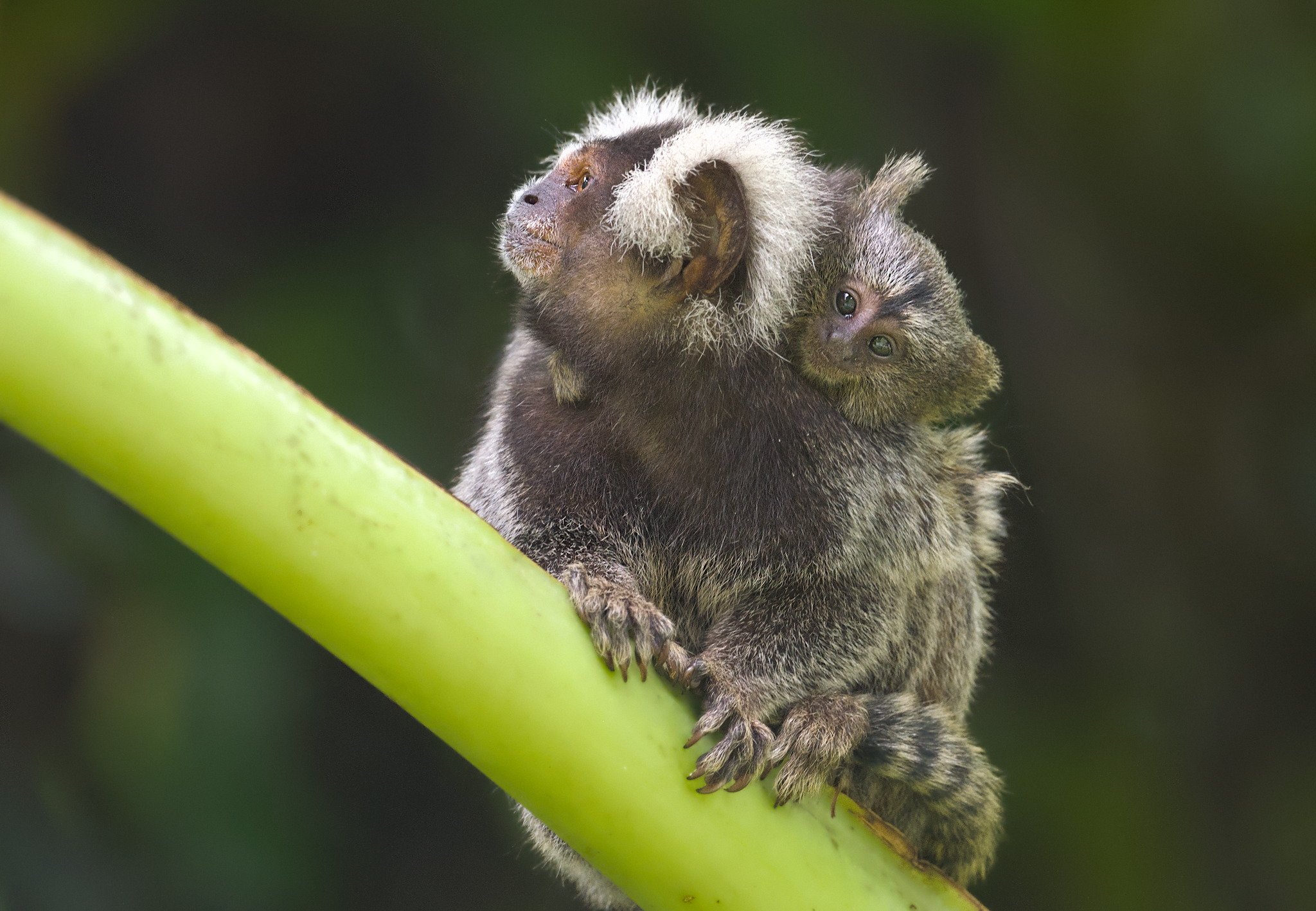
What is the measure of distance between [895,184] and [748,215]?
391 millimetres

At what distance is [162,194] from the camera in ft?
9.93

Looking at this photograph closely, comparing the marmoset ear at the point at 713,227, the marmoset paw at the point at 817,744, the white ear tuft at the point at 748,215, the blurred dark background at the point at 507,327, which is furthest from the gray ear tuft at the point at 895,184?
the blurred dark background at the point at 507,327

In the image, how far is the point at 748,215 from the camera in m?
1.74

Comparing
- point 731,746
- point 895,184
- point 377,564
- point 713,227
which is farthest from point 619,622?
point 895,184

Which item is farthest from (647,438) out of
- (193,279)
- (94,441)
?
(193,279)

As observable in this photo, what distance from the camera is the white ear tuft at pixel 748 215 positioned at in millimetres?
1726

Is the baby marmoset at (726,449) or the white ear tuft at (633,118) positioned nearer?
the baby marmoset at (726,449)

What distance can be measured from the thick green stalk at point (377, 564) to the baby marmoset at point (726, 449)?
0.33 metres

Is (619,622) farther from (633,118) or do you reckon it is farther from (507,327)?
(507,327)

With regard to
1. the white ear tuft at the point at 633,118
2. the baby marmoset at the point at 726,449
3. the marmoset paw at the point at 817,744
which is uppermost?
the white ear tuft at the point at 633,118

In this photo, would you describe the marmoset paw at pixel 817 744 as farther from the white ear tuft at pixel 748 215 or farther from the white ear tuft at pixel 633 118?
the white ear tuft at pixel 633 118

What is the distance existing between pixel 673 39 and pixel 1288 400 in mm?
1874

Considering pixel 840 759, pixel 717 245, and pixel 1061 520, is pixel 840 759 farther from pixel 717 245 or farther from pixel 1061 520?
pixel 1061 520

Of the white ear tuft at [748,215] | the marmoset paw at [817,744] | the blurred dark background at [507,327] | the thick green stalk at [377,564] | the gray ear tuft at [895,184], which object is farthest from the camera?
the blurred dark background at [507,327]
